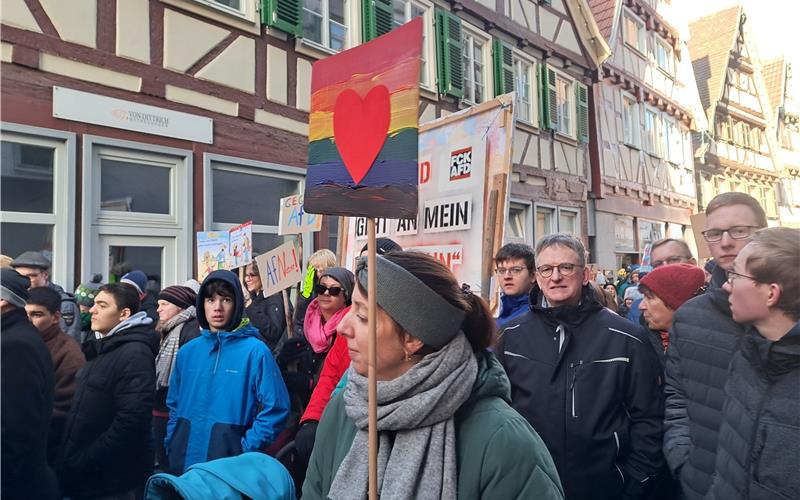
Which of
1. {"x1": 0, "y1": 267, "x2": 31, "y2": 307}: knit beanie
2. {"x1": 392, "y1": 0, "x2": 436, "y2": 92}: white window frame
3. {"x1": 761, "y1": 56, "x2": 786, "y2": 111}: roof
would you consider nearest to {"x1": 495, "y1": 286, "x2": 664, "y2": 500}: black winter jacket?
{"x1": 0, "y1": 267, "x2": 31, "y2": 307}: knit beanie

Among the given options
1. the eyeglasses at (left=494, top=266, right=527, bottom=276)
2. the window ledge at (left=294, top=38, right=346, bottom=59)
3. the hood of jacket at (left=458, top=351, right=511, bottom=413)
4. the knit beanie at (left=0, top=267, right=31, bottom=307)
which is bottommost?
the hood of jacket at (left=458, top=351, right=511, bottom=413)

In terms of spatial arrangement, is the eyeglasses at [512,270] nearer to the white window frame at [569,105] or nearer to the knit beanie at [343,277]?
the knit beanie at [343,277]

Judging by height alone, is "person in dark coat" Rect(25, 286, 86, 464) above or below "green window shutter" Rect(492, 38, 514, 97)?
below

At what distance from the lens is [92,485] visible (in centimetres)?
265

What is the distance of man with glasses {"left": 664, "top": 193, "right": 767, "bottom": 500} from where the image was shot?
80.8 inches

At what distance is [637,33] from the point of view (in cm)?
1638

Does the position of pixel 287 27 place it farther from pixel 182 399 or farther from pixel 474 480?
pixel 474 480

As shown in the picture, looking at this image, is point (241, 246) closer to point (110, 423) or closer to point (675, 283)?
point (110, 423)

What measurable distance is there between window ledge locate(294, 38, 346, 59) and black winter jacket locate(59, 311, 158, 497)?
5557mm

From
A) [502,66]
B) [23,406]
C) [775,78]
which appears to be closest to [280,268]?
[23,406]

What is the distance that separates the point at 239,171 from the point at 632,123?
12.4 metres

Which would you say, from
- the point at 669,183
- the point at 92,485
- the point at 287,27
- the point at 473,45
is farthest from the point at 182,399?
the point at 669,183

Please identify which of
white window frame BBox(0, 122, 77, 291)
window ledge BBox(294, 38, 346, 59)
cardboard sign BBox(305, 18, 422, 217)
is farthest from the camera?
window ledge BBox(294, 38, 346, 59)

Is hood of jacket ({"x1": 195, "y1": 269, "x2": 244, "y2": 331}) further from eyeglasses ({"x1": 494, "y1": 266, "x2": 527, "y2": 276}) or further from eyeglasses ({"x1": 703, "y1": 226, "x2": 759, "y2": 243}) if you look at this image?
eyeglasses ({"x1": 703, "y1": 226, "x2": 759, "y2": 243})
